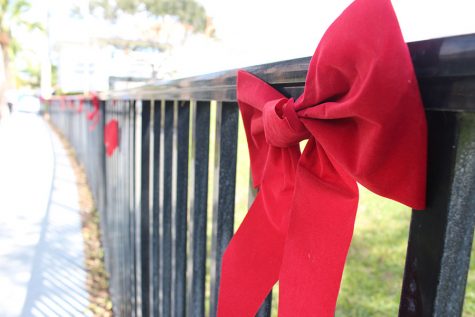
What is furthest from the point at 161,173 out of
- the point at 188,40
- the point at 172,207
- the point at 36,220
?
the point at 188,40

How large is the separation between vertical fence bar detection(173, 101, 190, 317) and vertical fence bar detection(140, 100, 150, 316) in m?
0.48

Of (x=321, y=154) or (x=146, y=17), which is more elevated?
(x=146, y=17)

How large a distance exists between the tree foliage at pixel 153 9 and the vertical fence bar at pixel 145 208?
12.5 metres

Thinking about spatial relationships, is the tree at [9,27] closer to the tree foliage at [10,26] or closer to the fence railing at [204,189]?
the tree foliage at [10,26]

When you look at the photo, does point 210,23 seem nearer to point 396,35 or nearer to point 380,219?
point 380,219

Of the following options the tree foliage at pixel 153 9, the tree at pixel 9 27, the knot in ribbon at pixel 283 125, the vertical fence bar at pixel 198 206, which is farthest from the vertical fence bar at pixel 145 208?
the tree at pixel 9 27

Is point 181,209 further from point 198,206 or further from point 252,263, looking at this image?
point 252,263

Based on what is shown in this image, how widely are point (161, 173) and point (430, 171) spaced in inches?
53.1

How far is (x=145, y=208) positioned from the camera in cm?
203

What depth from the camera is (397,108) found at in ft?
1.51

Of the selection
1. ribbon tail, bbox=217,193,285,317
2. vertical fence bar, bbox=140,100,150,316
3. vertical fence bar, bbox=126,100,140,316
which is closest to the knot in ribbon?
ribbon tail, bbox=217,193,285,317

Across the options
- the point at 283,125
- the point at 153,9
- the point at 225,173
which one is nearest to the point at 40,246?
the point at 225,173

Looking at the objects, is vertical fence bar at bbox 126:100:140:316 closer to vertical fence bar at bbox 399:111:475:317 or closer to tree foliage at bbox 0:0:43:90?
vertical fence bar at bbox 399:111:475:317

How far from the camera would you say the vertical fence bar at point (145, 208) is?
6.62 ft
